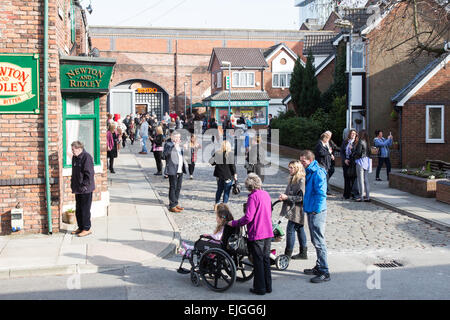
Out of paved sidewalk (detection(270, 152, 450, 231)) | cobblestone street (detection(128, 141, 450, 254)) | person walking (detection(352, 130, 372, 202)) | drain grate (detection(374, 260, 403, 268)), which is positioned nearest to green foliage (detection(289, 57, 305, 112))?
paved sidewalk (detection(270, 152, 450, 231))

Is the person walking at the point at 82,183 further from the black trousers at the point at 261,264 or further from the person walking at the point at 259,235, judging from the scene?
the black trousers at the point at 261,264

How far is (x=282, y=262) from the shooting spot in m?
8.55

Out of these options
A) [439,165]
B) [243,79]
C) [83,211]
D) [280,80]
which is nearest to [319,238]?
[83,211]

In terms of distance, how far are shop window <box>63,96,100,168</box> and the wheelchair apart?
17.0 ft

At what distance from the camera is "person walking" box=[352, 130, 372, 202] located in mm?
15055

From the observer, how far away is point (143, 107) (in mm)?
67188

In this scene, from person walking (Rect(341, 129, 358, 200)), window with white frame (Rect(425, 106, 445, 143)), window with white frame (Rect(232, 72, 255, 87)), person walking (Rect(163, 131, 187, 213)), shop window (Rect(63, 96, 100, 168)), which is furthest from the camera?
window with white frame (Rect(232, 72, 255, 87))

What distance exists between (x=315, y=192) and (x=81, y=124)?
630 cm

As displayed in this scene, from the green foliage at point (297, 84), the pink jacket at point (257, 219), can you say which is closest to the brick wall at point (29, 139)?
the pink jacket at point (257, 219)

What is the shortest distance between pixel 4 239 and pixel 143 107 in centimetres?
5771

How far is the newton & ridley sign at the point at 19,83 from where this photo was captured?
10578mm

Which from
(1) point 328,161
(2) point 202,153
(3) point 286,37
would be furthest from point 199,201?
(3) point 286,37

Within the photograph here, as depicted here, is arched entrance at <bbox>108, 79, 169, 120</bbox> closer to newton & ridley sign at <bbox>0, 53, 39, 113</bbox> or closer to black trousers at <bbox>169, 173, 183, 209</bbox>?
black trousers at <bbox>169, 173, 183, 209</bbox>
